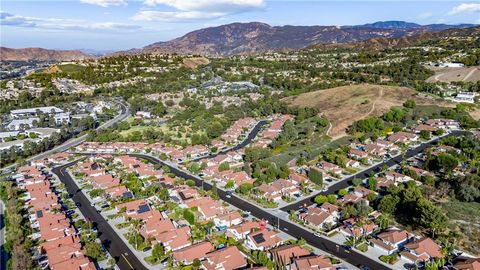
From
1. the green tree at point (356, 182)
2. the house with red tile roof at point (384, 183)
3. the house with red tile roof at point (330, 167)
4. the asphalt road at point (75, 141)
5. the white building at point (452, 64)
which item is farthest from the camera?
the white building at point (452, 64)

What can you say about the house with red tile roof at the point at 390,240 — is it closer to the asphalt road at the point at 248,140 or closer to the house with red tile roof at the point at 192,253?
the house with red tile roof at the point at 192,253

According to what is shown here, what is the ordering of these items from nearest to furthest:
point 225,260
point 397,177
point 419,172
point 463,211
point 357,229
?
point 225,260 → point 357,229 → point 463,211 → point 397,177 → point 419,172

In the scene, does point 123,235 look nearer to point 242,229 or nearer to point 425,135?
point 242,229

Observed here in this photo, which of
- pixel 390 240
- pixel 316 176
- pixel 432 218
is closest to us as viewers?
pixel 390 240

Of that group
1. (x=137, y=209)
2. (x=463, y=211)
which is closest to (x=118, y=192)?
(x=137, y=209)

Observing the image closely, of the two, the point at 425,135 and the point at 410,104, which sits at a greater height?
the point at 410,104

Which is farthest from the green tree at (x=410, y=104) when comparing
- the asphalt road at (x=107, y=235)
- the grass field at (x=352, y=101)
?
the asphalt road at (x=107, y=235)

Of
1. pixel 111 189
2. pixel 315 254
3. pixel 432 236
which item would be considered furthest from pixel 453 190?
pixel 111 189

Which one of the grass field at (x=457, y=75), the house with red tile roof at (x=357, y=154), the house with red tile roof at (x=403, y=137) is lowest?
the house with red tile roof at (x=357, y=154)
